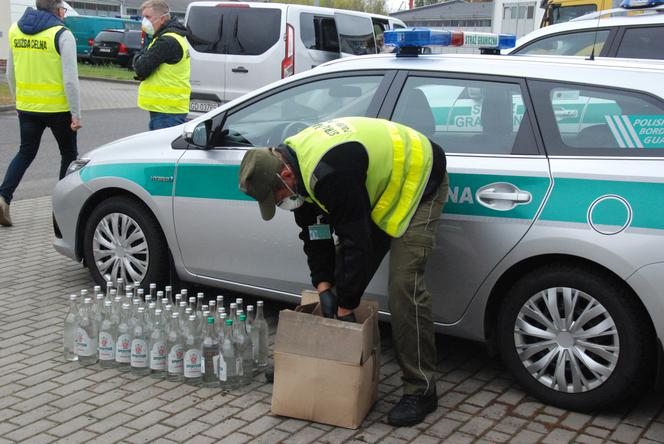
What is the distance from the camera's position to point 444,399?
4383 millimetres

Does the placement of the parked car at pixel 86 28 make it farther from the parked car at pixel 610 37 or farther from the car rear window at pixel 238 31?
the parked car at pixel 610 37

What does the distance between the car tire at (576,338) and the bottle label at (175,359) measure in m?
1.64

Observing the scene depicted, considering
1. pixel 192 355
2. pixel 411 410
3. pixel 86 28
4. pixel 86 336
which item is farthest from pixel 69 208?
pixel 86 28

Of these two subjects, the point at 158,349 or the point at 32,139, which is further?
the point at 32,139

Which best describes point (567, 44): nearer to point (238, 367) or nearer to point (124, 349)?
point (238, 367)

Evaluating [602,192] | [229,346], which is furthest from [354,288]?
[602,192]

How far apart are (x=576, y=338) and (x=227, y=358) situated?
1.72 m

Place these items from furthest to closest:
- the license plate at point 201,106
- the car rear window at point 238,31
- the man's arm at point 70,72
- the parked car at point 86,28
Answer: the parked car at point 86,28
the car rear window at point 238,31
the license plate at point 201,106
the man's arm at point 70,72

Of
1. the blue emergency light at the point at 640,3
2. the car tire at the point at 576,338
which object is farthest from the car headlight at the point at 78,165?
the blue emergency light at the point at 640,3

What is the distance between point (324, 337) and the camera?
12.9ft

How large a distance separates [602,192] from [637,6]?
563 centimetres

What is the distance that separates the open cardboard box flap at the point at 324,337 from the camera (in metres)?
3.89

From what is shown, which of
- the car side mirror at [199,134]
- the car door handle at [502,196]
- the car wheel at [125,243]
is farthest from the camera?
the car wheel at [125,243]

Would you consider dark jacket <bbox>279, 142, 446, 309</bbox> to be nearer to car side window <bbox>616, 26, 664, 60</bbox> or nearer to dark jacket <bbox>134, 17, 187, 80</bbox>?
dark jacket <bbox>134, 17, 187, 80</bbox>
